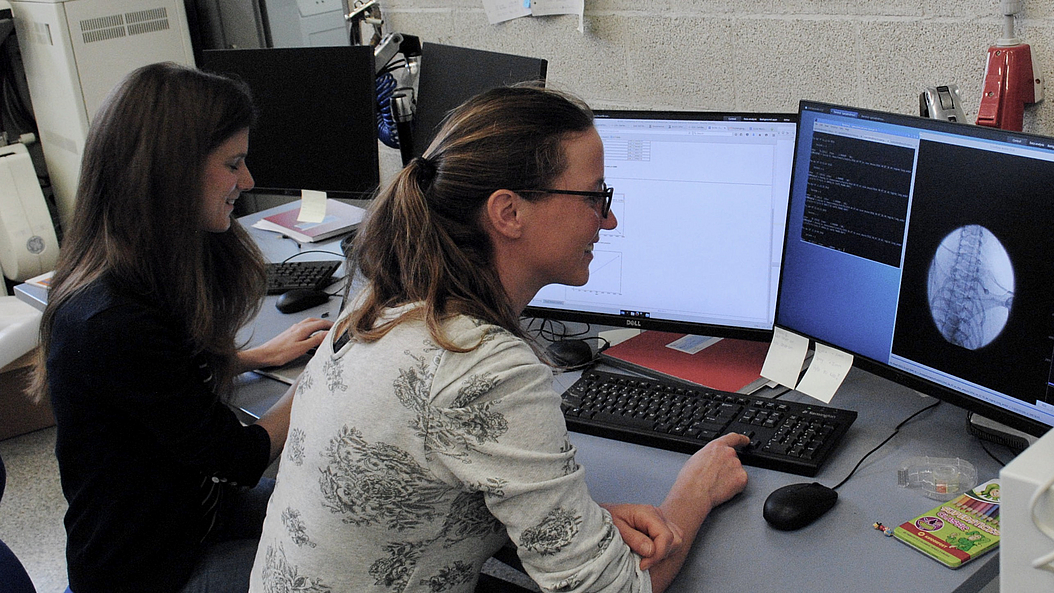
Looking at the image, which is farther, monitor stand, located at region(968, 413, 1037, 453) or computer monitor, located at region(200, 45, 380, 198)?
computer monitor, located at region(200, 45, 380, 198)

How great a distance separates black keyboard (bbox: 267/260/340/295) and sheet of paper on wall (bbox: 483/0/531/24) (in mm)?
657

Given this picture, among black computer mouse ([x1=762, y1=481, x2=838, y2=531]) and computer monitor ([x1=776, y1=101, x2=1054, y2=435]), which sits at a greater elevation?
computer monitor ([x1=776, y1=101, x2=1054, y2=435])

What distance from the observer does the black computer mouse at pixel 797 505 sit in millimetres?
1055

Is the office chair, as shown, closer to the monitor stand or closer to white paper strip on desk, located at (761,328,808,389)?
white paper strip on desk, located at (761,328,808,389)

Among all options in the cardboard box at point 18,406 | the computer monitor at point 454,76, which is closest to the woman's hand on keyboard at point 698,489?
the computer monitor at point 454,76

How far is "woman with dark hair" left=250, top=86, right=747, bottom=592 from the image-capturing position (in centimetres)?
90

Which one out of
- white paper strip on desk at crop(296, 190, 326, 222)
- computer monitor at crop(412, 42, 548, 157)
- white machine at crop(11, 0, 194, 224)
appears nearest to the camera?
computer monitor at crop(412, 42, 548, 157)

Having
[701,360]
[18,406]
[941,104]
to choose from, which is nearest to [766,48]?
[941,104]

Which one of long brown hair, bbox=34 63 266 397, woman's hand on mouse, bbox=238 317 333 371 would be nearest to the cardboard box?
woman's hand on mouse, bbox=238 317 333 371

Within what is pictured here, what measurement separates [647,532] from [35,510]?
213 centimetres

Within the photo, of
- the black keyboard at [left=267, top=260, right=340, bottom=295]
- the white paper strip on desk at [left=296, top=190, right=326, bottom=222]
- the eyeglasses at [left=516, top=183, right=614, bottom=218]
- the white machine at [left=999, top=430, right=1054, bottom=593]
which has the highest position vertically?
the eyeglasses at [left=516, top=183, right=614, bottom=218]

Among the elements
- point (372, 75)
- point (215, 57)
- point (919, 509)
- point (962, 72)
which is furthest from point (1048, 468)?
point (215, 57)

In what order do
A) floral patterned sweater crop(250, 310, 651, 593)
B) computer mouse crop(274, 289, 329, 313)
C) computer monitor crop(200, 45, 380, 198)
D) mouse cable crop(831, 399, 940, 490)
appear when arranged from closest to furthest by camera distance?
floral patterned sweater crop(250, 310, 651, 593) → mouse cable crop(831, 399, 940, 490) → computer mouse crop(274, 289, 329, 313) → computer monitor crop(200, 45, 380, 198)

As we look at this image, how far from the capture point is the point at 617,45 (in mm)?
1887
